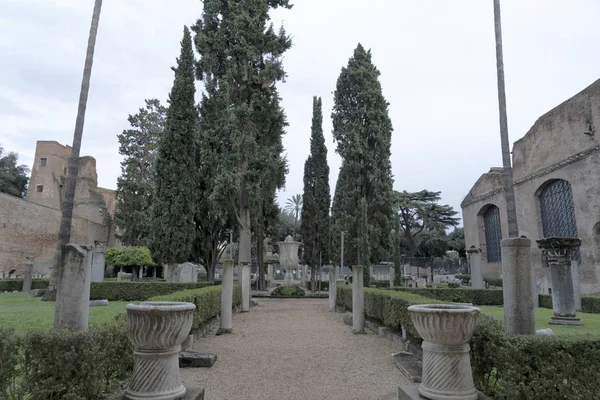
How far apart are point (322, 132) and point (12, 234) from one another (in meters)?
24.3

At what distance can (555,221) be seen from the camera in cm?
2219

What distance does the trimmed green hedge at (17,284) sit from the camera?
66.0ft

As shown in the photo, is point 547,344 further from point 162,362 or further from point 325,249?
point 325,249

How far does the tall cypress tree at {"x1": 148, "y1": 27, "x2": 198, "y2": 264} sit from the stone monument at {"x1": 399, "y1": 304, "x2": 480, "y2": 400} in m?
17.6

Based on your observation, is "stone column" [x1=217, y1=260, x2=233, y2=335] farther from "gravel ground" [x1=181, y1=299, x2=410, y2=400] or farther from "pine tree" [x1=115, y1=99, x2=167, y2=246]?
"pine tree" [x1=115, y1=99, x2=167, y2=246]

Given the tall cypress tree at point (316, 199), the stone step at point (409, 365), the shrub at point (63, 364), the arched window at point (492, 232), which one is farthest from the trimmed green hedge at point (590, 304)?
the tall cypress tree at point (316, 199)

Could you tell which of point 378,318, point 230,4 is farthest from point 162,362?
point 230,4

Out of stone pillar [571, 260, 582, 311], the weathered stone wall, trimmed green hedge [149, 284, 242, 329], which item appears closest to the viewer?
trimmed green hedge [149, 284, 242, 329]

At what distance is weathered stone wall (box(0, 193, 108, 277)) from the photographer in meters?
27.9

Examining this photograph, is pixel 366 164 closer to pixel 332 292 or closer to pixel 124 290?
pixel 332 292

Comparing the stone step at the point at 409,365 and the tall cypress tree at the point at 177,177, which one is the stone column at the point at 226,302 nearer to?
the stone step at the point at 409,365

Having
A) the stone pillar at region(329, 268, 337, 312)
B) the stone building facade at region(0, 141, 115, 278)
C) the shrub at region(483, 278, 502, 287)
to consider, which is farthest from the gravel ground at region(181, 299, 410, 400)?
the stone building facade at region(0, 141, 115, 278)

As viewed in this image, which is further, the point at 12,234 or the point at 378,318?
the point at 12,234

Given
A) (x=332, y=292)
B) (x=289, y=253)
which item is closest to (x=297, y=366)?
(x=332, y=292)
